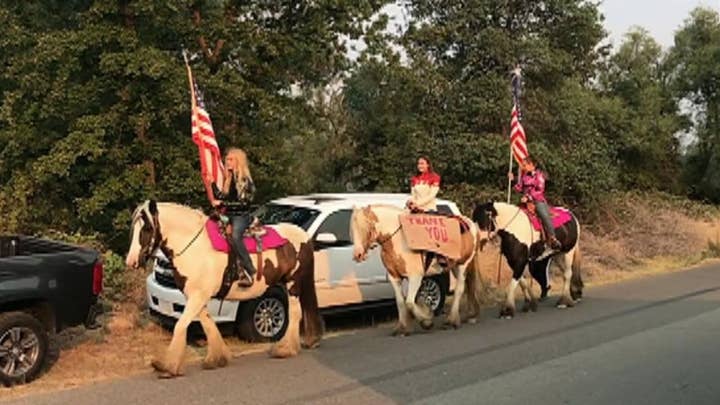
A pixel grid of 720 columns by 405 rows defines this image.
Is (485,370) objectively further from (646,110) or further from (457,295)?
(646,110)

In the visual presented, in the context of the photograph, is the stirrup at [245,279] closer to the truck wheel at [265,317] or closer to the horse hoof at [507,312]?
the truck wheel at [265,317]

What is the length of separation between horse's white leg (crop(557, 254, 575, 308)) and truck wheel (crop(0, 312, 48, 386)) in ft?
29.4

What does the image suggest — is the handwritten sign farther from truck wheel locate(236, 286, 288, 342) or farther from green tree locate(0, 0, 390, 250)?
green tree locate(0, 0, 390, 250)

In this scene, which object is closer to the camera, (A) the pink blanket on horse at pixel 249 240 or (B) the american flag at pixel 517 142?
(A) the pink blanket on horse at pixel 249 240

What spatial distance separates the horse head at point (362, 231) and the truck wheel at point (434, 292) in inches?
84.4

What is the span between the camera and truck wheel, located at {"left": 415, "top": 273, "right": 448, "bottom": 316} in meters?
12.6

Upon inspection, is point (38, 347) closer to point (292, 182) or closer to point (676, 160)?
point (292, 182)

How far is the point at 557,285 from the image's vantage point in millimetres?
17406

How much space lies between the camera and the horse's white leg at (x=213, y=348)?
28.5 ft

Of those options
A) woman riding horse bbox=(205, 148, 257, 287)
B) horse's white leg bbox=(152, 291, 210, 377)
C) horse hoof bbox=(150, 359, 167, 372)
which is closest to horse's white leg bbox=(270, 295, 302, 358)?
woman riding horse bbox=(205, 148, 257, 287)

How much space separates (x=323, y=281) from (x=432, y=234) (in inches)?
67.9

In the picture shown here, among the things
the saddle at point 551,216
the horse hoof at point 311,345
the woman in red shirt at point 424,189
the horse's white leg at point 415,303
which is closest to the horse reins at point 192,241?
the horse hoof at point 311,345

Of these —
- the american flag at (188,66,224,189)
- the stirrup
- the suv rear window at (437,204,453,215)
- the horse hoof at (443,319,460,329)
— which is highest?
the american flag at (188,66,224,189)

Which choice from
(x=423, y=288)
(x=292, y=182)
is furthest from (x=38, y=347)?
(x=292, y=182)
